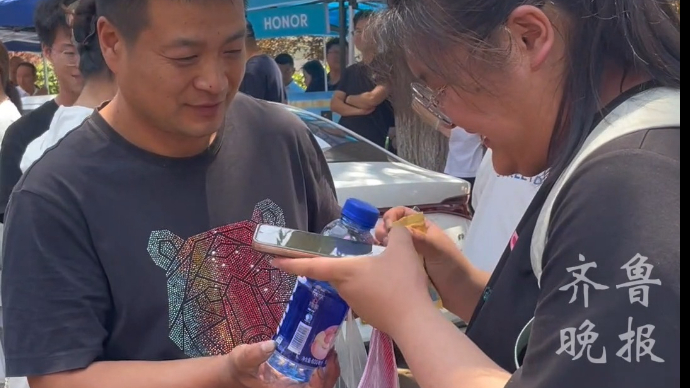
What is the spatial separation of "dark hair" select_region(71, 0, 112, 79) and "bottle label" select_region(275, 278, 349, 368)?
1.41 meters

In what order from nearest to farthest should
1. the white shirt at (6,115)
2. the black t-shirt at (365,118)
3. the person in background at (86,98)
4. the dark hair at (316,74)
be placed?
the person in background at (86,98)
the white shirt at (6,115)
the black t-shirt at (365,118)
the dark hair at (316,74)

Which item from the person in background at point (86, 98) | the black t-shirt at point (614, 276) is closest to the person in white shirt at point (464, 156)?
the person in background at point (86, 98)

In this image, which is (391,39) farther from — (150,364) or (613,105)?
(150,364)

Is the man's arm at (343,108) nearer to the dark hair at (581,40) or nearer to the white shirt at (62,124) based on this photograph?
the white shirt at (62,124)

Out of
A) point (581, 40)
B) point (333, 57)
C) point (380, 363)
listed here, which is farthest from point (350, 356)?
point (333, 57)

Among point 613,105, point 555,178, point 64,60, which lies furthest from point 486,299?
point 64,60

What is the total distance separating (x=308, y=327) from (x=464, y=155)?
462 centimetres

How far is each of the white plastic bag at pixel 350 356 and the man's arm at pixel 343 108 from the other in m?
5.49

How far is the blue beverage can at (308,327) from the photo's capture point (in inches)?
55.6

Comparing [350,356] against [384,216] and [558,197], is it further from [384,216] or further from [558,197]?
[558,197]

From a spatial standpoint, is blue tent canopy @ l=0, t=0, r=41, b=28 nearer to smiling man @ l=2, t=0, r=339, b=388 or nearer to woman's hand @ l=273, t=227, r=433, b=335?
smiling man @ l=2, t=0, r=339, b=388

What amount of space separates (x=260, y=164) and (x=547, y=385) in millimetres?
1057

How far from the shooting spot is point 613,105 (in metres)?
1.12

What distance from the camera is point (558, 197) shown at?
1040mm
